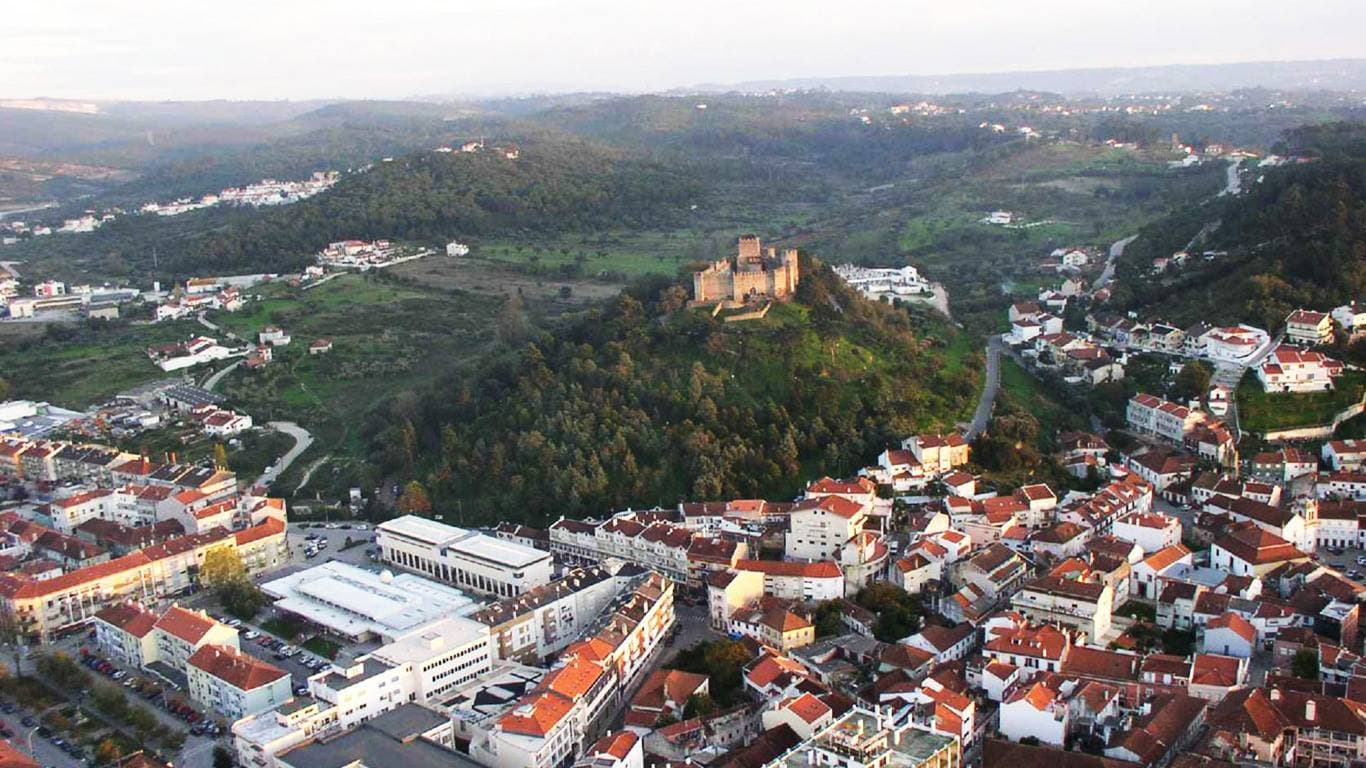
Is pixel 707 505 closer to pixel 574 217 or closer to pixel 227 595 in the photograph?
pixel 227 595

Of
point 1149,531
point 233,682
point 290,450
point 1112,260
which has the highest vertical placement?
point 1112,260

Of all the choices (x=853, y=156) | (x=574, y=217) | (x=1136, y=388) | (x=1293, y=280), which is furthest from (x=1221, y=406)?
(x=853, y=156)

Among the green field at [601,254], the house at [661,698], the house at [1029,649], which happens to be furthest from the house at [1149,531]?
the green field at [601,254]

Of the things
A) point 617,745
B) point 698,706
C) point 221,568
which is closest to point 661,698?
point 698,706

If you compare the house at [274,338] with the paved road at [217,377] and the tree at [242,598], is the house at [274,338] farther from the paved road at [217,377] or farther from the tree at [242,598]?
the tree at [242,598]

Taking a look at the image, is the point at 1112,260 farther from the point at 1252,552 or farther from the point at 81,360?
the point at 81,360

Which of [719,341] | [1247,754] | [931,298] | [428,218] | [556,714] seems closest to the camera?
[1247,754]
